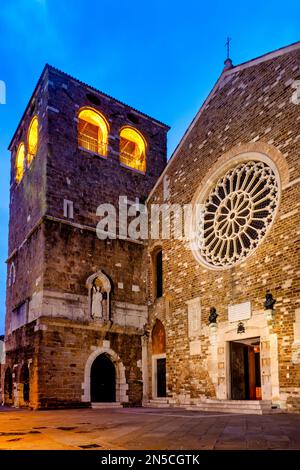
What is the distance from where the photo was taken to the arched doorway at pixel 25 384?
52.0 ft

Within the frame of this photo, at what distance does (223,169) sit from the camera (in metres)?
15.2

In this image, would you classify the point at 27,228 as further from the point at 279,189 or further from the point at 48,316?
the point at 279,189

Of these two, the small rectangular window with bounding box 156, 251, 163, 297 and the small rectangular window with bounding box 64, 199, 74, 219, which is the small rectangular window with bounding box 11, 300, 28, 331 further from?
the small rectangular window with bounding box 156, 251, 163, 297

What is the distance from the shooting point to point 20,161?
2119 centimetres

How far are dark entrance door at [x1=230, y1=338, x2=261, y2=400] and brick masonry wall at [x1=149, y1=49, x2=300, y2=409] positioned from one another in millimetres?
741

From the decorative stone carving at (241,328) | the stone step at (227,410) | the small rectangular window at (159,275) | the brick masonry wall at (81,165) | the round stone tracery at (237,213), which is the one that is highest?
the brick masonry wall at (81,165)

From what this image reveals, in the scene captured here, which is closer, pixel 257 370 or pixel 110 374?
pixel 257 370

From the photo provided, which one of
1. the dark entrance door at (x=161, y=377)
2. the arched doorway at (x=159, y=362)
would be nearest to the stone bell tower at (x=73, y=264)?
the arched doorway at (x=159, y=362)

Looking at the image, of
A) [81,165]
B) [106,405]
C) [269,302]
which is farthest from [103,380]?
[81,165]

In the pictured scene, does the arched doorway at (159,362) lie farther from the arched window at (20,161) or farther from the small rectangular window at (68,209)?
the arched window at (20,161)

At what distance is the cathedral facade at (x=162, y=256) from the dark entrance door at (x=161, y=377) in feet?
0.17

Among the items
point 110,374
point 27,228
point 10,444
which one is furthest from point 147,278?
point 10,444
